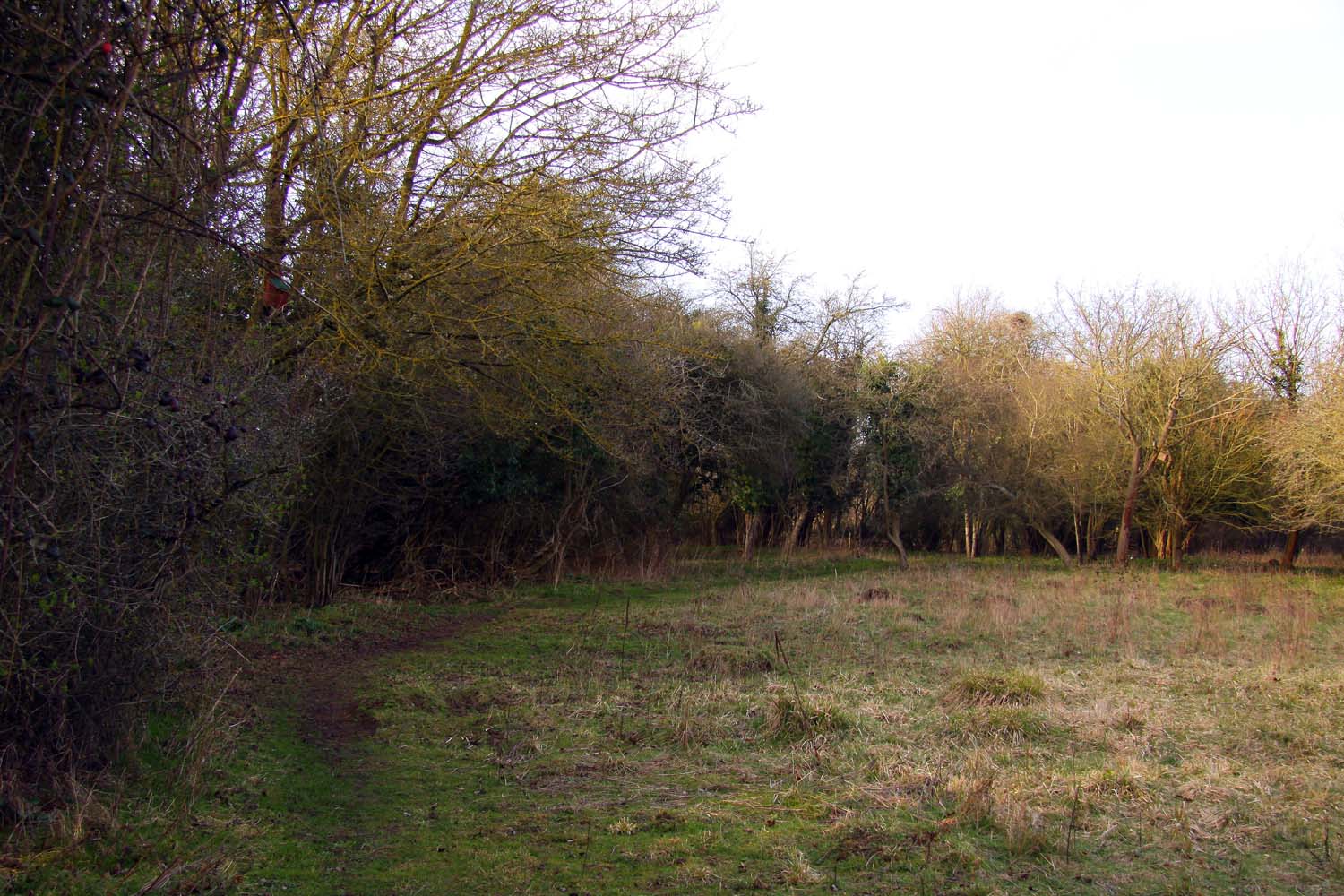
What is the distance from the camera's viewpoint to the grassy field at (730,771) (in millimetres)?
4105

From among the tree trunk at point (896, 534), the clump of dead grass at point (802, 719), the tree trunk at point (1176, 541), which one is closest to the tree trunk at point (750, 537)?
the tree trunk at point (896, 534)

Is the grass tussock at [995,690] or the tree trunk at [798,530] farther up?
the tree trunk at [798,530]

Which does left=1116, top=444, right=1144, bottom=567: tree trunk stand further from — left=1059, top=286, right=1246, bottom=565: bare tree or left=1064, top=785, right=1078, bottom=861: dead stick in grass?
left=1064, top=785, right=1078, bottom=861: dead stick in grass

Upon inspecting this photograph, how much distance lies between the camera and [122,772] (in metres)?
4.56

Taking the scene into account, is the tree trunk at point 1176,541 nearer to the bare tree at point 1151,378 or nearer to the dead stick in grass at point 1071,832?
the bare tree at point 1151,378

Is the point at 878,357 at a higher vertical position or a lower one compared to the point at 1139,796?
higher

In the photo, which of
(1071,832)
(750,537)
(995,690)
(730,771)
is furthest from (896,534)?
(1071,832)

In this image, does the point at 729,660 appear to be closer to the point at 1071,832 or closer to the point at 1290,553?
the point at 1071,832

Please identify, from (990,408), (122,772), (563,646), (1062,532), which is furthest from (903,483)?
(122,772)

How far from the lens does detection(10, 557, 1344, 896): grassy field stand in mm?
4105

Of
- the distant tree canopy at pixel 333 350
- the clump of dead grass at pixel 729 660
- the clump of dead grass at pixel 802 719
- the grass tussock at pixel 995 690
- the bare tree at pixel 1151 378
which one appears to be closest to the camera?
the distant tree canopy at pixel 333 350

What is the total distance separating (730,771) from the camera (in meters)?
5.86

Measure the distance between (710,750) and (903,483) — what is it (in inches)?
810

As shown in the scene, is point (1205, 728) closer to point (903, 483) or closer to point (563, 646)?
point (563, 646)
